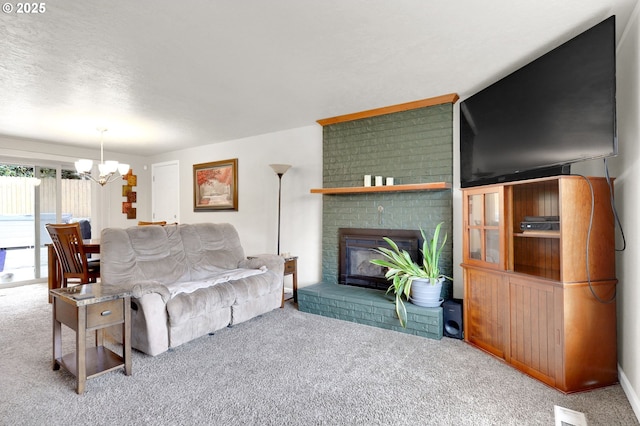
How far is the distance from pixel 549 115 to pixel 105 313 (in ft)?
10.9

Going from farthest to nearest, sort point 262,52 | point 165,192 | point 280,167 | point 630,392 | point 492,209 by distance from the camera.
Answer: point 165,192 < point 280,167 < point 492,209 < point 262,52 < point 630,392

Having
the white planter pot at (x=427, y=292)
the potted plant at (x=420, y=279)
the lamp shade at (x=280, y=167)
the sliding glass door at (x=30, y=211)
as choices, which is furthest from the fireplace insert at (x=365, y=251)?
the sliding glass door at (x=30, y=211)

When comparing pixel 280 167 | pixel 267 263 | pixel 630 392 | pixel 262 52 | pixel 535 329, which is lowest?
pixel 630 392

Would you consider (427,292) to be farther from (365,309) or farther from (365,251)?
(365,251)

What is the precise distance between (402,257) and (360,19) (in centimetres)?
216

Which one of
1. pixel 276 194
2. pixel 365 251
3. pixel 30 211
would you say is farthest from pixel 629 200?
pixel 30 211

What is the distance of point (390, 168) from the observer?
378 cm

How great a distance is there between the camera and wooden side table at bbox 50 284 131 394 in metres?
→ 2.02

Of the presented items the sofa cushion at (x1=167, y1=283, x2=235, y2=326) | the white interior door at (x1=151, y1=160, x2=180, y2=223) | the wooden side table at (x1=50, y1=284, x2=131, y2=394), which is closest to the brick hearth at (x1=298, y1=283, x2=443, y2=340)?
the sofa cushion at (x1=167, y1=283, x2=235, y2=326)

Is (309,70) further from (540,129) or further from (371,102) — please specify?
(540,129)

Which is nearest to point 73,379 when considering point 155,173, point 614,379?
point 614,379

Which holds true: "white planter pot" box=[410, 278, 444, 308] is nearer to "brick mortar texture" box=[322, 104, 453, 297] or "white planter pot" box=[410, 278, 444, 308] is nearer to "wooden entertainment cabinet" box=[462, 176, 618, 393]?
"brick mortar texture" box=[322, 104, 453, 297]

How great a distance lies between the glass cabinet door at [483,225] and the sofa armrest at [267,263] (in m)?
2.01

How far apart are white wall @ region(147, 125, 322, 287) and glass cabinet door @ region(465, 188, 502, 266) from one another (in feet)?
6.66
